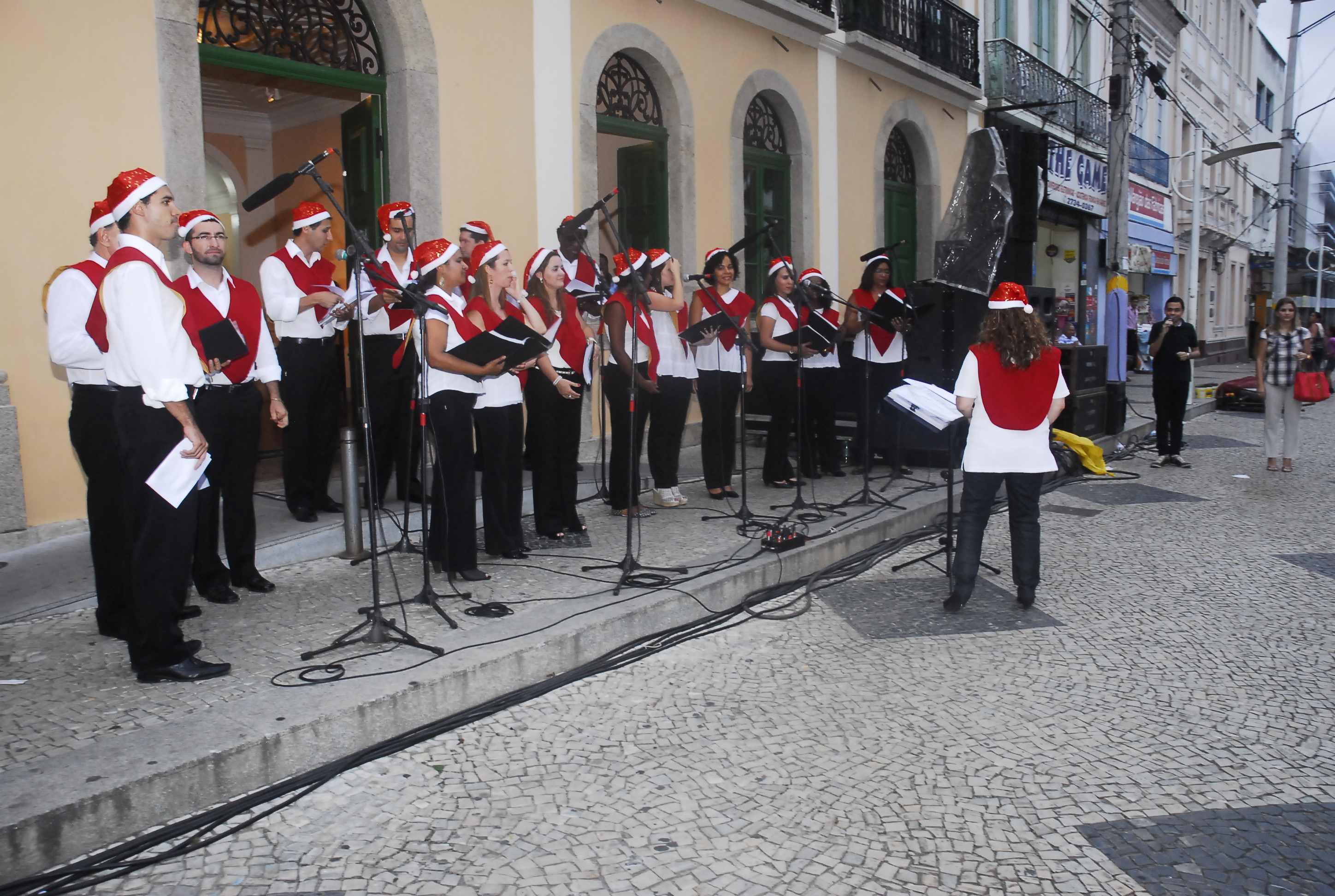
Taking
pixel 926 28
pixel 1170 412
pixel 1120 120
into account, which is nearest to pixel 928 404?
pixel 1170 412

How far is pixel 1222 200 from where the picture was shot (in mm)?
37250

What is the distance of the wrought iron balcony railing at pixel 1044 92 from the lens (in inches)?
Result: 704

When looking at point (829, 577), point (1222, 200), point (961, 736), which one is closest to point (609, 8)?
point (829, 577)

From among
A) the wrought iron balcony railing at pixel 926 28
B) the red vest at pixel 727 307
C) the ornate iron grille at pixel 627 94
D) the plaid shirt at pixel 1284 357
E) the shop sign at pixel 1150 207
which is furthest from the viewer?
the shop sign at pixel 1150 207

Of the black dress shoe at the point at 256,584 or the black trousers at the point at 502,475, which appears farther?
the black trousers at the point at 502,475

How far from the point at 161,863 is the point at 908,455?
8.09m

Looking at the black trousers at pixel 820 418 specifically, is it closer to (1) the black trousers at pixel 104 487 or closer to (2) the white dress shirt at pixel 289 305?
(2) the white dress shirt at pixel 289 305

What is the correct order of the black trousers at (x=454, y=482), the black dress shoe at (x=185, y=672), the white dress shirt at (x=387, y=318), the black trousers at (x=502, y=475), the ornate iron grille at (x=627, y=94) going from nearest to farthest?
1. the black dress shoe at (x=185, y=672)
2. the black trousers at (x=454, y=482)
3. the black trousers at (x=502, y=475)
4. the white dress shirt at (x=387, y=318)
5. the ornate iron grille at (x=627, y=94)

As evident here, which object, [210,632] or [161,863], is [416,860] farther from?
[210,632]

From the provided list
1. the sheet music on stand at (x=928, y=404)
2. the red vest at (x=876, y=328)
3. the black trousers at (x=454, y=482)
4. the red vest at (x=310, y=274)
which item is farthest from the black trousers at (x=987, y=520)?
the red vest at (x=310, y=274)

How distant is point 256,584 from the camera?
5531 mm

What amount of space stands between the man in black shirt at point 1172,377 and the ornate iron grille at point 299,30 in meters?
8.67

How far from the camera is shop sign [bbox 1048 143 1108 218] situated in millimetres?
19016

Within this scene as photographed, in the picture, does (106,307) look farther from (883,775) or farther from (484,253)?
(883,775)
